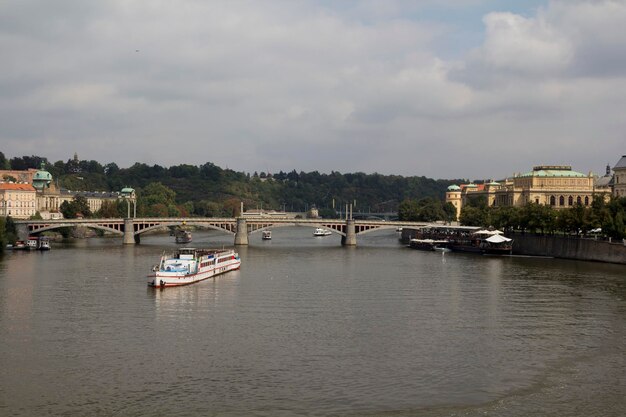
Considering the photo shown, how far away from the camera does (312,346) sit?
39312 mm

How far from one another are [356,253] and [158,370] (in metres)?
68.5

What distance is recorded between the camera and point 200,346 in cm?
3928

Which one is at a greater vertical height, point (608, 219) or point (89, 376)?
point (608, 219)

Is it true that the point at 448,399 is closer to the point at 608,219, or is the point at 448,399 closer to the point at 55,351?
the point at 55,351

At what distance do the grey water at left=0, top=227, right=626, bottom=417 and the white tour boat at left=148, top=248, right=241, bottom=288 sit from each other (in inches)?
57.5

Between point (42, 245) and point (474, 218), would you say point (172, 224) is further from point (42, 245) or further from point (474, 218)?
point (474, 218)

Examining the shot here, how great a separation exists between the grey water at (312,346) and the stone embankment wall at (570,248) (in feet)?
53.3

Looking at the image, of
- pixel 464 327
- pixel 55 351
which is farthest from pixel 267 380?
pixel 464 327

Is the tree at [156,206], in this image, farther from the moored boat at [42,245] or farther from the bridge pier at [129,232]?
the moored boat at [42,245]

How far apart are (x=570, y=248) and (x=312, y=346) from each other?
198 ft

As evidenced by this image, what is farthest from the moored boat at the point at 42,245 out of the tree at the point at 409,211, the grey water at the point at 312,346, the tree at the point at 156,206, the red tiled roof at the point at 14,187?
the tree at the point at 409,211

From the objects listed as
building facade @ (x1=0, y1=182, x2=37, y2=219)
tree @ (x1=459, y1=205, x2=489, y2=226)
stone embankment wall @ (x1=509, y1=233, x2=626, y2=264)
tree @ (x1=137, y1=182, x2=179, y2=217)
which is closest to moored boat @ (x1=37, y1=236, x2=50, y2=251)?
building facade @ (x1=0, y1=182, x2=37, y2=219)

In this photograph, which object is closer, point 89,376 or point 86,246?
point 89,376

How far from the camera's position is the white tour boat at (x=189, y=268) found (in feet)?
203
